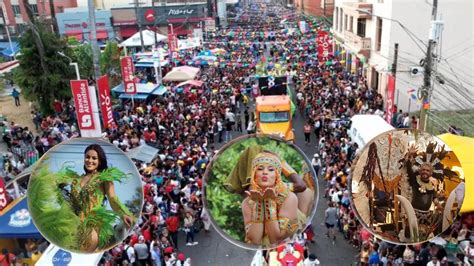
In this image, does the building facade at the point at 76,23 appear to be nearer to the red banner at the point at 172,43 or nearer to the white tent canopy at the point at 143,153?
the red banner at the point at 172,43

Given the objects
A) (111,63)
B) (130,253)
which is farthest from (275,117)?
(111,63)

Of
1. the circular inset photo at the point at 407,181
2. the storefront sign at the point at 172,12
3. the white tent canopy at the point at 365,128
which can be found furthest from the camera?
the storefront sign at the point at 172,12

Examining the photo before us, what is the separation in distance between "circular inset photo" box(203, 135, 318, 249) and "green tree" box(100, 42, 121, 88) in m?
25.8

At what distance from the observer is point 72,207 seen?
25.1 feet

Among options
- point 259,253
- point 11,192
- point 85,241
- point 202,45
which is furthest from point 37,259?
point 202,45

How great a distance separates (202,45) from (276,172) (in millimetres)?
37135

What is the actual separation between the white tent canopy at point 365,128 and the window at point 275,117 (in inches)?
111

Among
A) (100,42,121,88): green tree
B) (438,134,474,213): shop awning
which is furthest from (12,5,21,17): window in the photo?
(438,134,474,213): shop awning

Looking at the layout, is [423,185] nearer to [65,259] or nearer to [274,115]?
[65,259]

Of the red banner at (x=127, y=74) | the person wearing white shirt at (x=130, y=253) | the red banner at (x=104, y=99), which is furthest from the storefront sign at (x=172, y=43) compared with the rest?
the person wearing white shirt at (x=130, y=253)

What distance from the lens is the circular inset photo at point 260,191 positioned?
7035 mm

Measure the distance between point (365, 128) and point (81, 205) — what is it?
459 inches

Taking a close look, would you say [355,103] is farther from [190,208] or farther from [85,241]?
[85,241]

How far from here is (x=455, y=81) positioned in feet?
81.5
